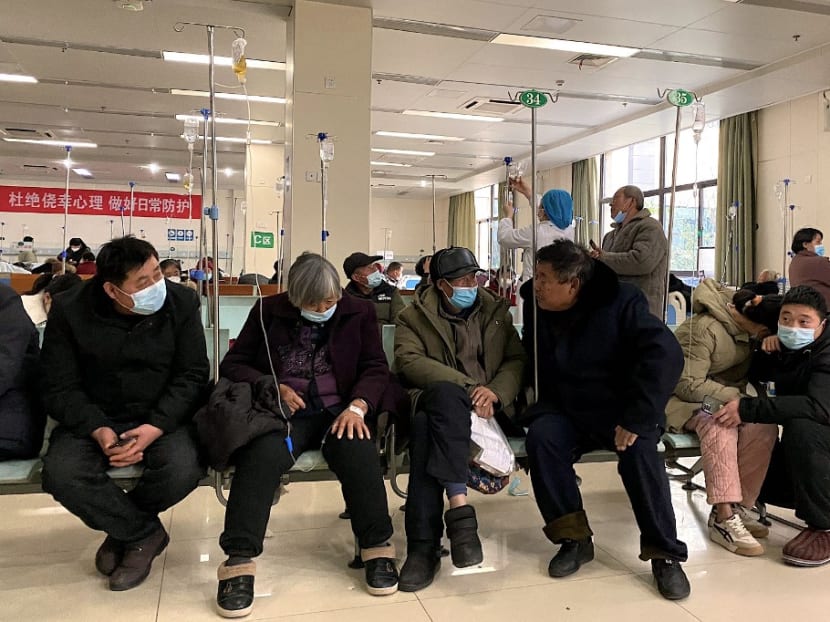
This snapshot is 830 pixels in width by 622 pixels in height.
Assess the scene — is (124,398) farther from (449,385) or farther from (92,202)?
(92,202)

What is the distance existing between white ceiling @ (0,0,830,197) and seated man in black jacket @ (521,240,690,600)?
11.9ft

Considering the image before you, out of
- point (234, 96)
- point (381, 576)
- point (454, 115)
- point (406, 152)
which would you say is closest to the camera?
point (381, 576)

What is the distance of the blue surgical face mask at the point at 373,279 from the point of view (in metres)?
4.14

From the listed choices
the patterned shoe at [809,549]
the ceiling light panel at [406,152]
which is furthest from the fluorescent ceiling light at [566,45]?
the ceiling light panel at [406,152]

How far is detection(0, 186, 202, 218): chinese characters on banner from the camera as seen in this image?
47.7 feet

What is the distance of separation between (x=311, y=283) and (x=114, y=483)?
84 centimetres

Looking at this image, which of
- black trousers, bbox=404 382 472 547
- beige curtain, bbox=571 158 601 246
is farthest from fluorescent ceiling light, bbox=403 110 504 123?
black trousers, bbox=404 382 472 547

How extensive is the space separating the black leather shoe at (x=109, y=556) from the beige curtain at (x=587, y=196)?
1061cm

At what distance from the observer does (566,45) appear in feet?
A: 20.5

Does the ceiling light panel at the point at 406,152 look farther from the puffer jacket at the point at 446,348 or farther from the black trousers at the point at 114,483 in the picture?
the black trousers at the point at 114,483

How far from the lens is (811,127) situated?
25.6ft

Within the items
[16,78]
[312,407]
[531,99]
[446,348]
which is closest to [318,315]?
[312,407]

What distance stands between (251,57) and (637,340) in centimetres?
545

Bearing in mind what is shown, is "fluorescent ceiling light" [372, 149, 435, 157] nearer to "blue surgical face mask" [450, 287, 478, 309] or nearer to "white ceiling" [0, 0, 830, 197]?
"white ceiling" [0, 0, 830, 197]
